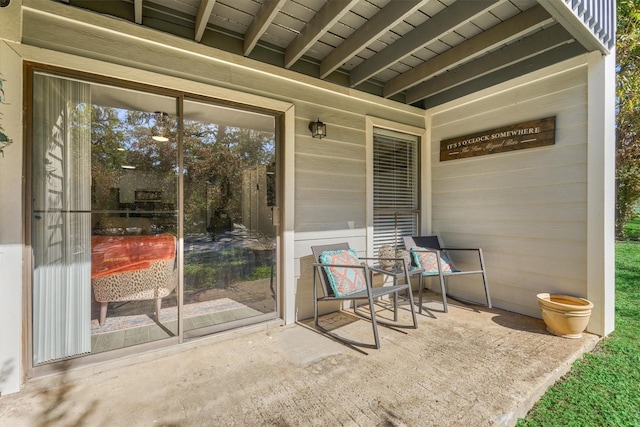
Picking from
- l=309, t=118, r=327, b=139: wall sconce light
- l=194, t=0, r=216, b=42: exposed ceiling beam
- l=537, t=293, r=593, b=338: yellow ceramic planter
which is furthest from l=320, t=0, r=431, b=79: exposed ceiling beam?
l=537, t=293, r=593, b=338: yellow ceramic planter

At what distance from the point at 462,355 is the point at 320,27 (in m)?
2.98

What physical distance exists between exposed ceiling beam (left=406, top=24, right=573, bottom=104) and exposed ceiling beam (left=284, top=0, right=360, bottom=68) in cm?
186

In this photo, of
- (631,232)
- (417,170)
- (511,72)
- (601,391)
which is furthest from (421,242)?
(631,232)

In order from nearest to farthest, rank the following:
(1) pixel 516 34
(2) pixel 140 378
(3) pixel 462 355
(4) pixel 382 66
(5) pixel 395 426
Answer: (5) pixel 395 426 → (2) pixel 140 378 → (3) pixel 462 355 → (1) pixel 516 34 → (4) pixel 382 66

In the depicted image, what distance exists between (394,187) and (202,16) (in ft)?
9.65

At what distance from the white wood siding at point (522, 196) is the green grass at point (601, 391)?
577mm

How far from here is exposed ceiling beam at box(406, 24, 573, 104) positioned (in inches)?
106

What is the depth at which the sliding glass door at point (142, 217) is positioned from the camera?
2.12 metres

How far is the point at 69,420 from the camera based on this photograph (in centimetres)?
167

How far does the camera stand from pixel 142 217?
2629 millimetres

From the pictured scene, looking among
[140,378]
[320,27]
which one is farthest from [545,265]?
[140,378]

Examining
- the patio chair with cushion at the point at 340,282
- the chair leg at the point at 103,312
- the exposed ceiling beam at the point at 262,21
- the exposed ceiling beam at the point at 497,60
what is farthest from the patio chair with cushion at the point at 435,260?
the chair leg at the point at 103,312

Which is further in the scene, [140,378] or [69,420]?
[140,378]

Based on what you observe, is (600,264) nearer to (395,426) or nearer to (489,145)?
(489,145)
